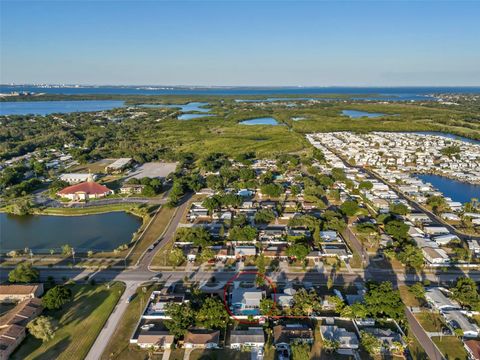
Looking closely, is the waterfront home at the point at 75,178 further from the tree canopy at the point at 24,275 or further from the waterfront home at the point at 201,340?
the waterfront home at the point at 201,340

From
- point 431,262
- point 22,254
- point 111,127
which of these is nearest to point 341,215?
point 431,262

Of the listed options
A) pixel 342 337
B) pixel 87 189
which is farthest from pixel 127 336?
pixel 87 189

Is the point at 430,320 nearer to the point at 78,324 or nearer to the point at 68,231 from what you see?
the point at 78,324

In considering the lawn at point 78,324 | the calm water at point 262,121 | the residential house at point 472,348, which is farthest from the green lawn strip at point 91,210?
the calm water at point 262,121

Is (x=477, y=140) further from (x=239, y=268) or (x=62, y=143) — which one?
(x=62, y=143)

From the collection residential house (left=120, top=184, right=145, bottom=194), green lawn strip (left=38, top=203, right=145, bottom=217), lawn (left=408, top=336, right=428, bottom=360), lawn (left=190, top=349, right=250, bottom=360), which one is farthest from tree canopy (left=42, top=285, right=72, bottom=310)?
residential house (left=120, top=184, right=145, bottom=194)
